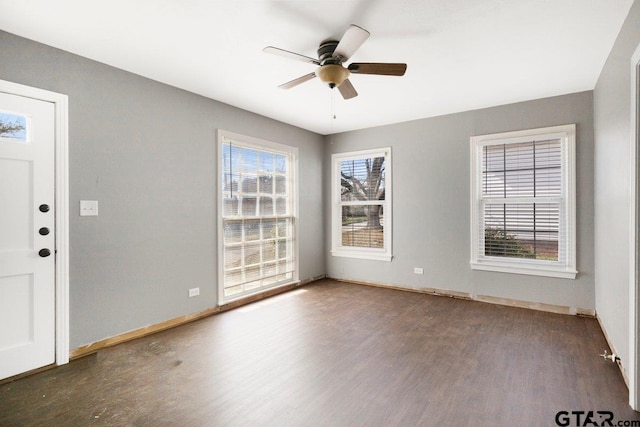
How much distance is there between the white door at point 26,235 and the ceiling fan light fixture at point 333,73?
87.7 inches

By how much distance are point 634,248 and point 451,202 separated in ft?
8.35

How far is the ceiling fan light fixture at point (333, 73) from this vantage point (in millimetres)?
2500

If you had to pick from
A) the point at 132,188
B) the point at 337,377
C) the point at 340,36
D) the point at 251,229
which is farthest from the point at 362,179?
the point at 337,377

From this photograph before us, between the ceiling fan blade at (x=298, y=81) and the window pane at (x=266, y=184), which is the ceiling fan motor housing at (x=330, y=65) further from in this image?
the window pane at (x=266, y=184)

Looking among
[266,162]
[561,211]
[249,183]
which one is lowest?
[561,211]

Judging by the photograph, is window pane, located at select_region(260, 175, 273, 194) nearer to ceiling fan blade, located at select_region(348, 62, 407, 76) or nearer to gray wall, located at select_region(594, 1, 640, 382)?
ceiling fan blade, located at select_region(348, 62, 407, 76)

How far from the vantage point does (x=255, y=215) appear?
444cm

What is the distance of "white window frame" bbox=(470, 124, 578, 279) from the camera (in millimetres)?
3693

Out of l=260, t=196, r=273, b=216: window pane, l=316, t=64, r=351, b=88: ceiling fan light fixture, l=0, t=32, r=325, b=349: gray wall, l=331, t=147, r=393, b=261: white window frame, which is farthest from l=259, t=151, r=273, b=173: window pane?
l=316, t=64, r=351, b=88: ceiling fan light fixture

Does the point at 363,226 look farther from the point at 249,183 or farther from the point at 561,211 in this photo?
the point at 561,211

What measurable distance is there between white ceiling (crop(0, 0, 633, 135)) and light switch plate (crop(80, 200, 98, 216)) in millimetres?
1274

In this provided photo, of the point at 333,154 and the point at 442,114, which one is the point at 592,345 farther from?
the point at 333,154

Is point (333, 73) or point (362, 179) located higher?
point (333, 73)

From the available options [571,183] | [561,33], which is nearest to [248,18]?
[561,33]
